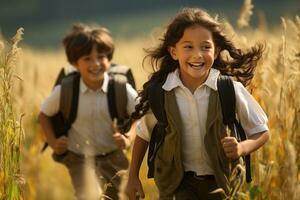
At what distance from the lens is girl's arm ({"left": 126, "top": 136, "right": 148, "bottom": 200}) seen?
4.25m

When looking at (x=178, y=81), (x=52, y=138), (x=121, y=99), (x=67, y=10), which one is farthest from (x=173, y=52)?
(x=67, y=10)

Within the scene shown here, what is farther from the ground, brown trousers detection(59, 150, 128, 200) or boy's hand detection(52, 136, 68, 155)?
boy's hand detection(52, 136, 68, 155)

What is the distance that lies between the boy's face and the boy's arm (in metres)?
0.37

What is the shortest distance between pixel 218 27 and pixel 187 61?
0.28 meters

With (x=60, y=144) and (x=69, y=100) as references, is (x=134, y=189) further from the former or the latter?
(x=69, y=100)

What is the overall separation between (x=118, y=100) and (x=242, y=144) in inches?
68.3

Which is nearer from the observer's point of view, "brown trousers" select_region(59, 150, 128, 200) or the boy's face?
"brown trousers" select_region(59, 150, 128, 200)

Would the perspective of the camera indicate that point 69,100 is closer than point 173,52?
No

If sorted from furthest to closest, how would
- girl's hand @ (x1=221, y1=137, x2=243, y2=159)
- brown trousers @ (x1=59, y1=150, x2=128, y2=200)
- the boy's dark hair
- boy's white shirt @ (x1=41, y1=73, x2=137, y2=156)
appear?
the boy's dark hair
boy's white shirt @ (x1=41, y1=73, x2=137, y2=156)
brown trousers @ (x1=59, y1=150, x2=128, y2=200)
girl's hand @ (x1=221, y1=137, x2=243, y2=159)

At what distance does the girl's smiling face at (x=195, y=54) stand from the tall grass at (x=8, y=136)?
0.83 metres

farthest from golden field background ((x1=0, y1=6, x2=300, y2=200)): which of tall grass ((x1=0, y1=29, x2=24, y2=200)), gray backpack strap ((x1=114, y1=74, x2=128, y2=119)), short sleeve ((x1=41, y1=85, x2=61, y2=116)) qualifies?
gray backpack strap ((x1=114, y1=74, x2=128, y2=119))

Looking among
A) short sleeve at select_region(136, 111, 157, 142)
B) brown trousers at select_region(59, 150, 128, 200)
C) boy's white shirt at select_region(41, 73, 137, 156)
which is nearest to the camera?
short sleeve at select_region(136, 111, 157, 142)

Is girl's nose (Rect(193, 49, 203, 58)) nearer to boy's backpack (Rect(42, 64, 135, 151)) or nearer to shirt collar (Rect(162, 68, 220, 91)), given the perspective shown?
shirt collar (Rect(162, 68, 220, 91))

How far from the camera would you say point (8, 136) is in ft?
13.1
